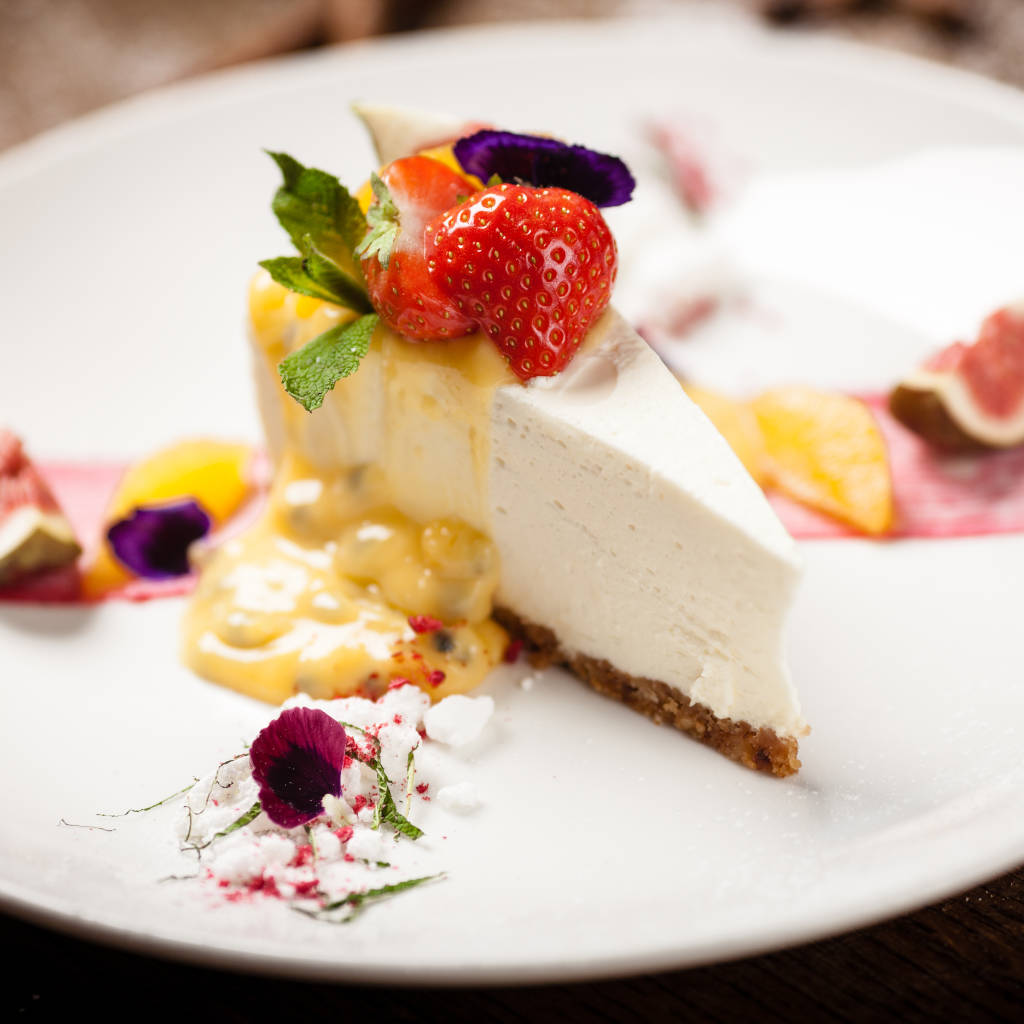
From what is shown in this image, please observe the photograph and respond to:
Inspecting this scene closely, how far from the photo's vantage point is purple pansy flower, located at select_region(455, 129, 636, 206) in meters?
2.29

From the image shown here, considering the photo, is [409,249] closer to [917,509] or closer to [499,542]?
[499,542]

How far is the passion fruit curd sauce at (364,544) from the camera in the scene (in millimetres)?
2350

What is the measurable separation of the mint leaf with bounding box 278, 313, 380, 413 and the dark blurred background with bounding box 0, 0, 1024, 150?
2344mm

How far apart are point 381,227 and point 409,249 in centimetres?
7

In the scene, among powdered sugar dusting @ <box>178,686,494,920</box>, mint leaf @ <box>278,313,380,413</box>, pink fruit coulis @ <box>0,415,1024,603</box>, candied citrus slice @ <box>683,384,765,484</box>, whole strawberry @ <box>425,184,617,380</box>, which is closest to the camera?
Result: powdered sugar dusting @ <box>178,686,494,920</box>

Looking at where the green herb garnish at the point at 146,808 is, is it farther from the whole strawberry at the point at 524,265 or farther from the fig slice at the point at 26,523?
the whole strawberry at the point at 524,265

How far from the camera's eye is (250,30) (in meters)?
4.60

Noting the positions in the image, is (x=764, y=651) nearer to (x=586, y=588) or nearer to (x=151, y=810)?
(x=586, y=588)

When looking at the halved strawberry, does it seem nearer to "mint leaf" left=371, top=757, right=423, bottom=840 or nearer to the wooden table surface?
"mint leaf" left=371, top=757, right=423, bottom=840

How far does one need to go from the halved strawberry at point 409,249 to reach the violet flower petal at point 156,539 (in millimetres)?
765

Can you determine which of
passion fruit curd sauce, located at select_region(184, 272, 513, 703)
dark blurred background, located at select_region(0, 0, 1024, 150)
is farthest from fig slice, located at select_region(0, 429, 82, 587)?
dark blurred background, located at select_region(0, 0, 1024, 150)

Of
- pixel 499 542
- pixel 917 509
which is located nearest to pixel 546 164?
pixel 499 542

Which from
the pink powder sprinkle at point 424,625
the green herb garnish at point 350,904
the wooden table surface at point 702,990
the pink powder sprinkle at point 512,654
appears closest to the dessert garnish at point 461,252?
the pink powder sprinkle at point 424,625

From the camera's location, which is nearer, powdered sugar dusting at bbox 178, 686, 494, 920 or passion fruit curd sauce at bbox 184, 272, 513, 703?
powdered sugar dusting at bbox 178, 686, 494, 920
